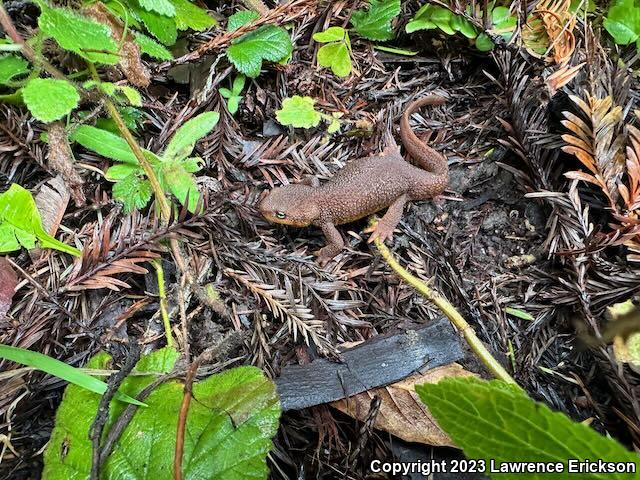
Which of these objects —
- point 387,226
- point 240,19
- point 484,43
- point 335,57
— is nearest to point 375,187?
point 387,226

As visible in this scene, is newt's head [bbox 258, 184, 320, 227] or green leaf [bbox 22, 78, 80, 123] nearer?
green leaf [bbox 22, 78, 80, 123]

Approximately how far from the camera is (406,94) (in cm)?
245

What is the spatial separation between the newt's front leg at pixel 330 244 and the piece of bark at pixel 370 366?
17.2 inches

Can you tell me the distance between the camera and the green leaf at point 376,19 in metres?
2.37

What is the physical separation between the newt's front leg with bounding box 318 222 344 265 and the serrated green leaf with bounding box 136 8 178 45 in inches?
42.6

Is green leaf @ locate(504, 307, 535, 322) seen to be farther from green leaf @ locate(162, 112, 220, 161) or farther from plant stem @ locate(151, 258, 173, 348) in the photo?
green leaf @ locate(162, 112, 220, 161)

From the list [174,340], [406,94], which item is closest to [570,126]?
[406,94]

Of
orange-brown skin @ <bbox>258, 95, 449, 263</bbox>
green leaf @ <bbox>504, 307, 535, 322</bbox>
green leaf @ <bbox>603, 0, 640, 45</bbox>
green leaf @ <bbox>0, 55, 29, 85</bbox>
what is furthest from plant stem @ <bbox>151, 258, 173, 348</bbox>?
green leaf @ <bbox>603, 0, 640, 45</bbox>

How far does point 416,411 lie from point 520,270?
798mm

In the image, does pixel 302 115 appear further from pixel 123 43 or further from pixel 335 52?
pixel 123 43

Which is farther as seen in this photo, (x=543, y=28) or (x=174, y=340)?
(x=543, y=28)

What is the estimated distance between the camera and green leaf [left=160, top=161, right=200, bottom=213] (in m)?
1.94

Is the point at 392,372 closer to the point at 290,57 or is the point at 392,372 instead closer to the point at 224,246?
the point at 224,246

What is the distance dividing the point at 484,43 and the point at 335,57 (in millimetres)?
720
